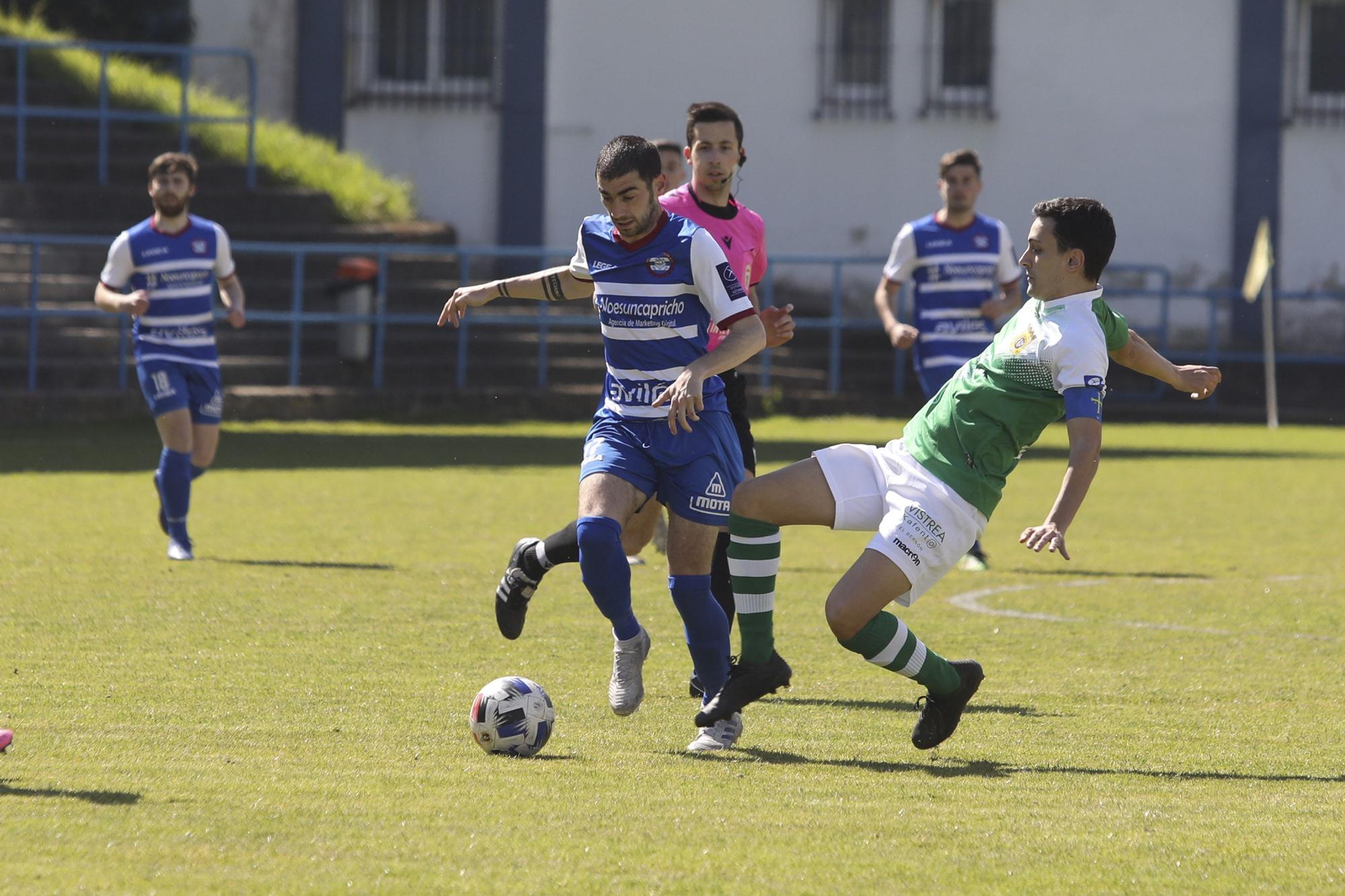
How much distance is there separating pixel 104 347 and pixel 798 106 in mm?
9414

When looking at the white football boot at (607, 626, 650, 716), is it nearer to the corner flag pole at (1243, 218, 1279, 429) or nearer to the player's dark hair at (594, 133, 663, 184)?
the player's dark hair at (594, 133, 663, 184)

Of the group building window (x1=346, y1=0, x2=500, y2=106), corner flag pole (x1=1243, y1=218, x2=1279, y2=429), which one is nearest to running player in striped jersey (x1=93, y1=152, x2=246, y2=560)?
building window (x1=346, y1=0, x2=500, y2=106)

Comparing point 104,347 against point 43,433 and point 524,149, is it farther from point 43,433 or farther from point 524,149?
point 524,149

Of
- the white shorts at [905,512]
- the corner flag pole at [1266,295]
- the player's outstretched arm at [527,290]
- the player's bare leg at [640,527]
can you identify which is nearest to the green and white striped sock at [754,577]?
the white shorts at [905,512]

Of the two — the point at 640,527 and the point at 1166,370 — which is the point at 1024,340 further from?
the point at 640,527

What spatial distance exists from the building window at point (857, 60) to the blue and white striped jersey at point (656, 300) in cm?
1925

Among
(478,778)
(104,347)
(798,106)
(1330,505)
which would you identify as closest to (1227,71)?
(798,106)

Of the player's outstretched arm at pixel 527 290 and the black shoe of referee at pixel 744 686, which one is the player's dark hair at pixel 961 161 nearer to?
the player's outstretched arm at pixel 527 290

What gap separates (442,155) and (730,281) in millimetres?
19420

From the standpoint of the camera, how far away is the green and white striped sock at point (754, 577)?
6.14 meters

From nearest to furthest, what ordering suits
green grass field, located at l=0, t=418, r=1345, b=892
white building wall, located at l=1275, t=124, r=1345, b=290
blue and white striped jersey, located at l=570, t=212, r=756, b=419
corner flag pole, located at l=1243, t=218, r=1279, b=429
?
green grass field, located at l=0, t=418, r=1345, b=892
blue and white striped jersey, located at l=570, t=212, r=756, b=419
corner flag pole, located at l=1243, t=218, r=1279, b=429
white building wall, located at l=1275, t=124, r=1345, b=290

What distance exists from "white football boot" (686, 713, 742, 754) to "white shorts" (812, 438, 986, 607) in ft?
2.05

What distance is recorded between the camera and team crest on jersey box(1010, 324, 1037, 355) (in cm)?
587

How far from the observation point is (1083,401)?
5656 mm
